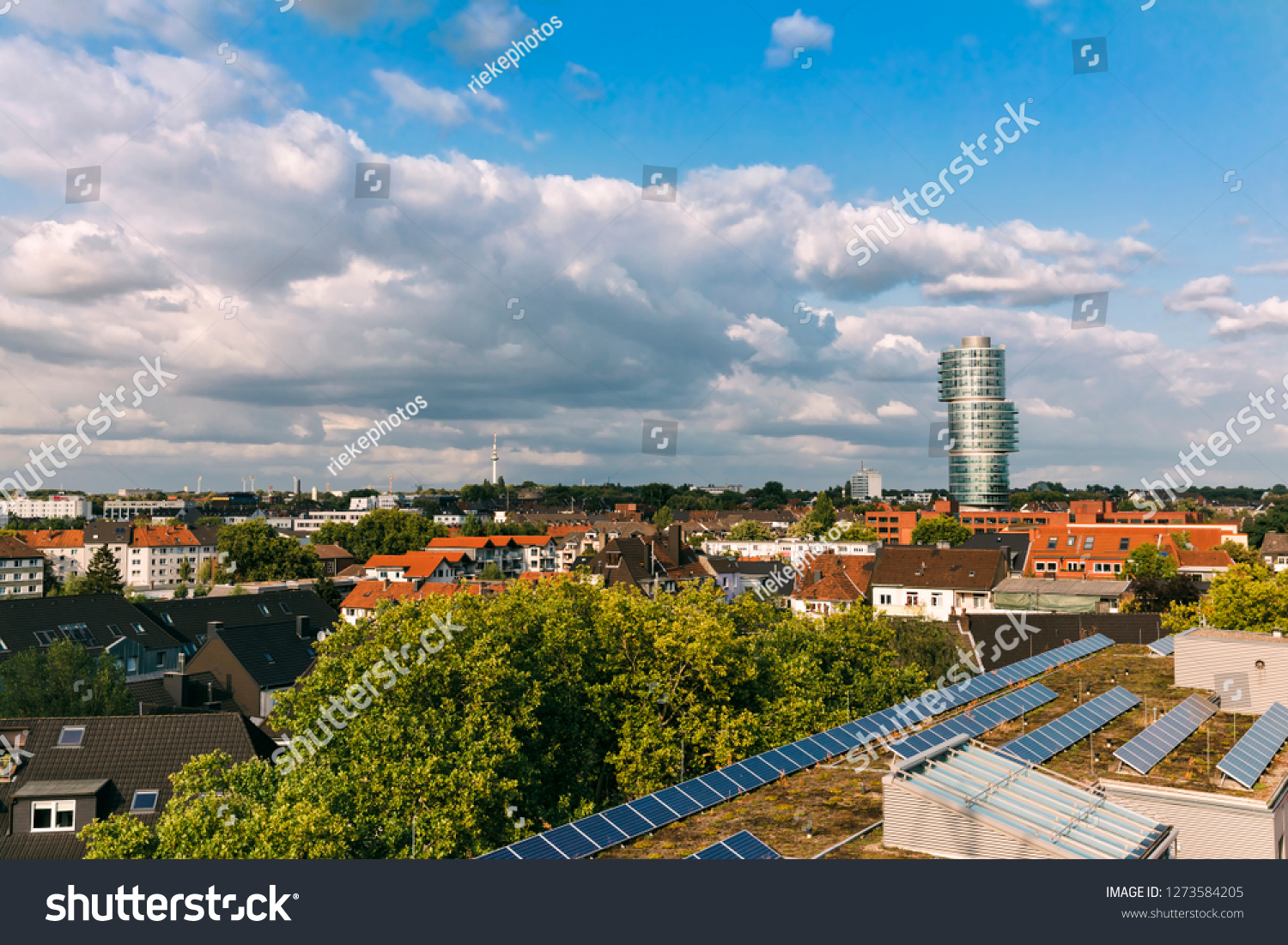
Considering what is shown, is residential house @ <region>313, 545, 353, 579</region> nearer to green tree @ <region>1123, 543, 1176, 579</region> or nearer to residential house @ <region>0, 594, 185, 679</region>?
residential house @ <region>0, 594, 185, 679</region>

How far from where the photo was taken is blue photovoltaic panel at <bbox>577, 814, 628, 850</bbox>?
1246 cm

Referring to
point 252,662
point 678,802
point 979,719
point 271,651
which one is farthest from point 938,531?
point 678,802

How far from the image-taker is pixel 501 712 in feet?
78.0

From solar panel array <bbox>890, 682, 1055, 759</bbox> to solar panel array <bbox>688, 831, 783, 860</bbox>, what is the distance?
113 inches

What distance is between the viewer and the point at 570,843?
12.2 m

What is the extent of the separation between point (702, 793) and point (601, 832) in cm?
263

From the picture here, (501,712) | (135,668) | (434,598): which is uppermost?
(434,598)

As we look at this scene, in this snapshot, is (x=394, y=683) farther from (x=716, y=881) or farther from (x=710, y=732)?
(x=716, y=881)

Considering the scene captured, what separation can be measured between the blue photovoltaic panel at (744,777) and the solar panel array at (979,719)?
2.38 metres

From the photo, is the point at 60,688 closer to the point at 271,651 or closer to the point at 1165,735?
the point at 271,651

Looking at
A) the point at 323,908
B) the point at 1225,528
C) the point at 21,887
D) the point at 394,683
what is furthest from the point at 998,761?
the point at 1225,528

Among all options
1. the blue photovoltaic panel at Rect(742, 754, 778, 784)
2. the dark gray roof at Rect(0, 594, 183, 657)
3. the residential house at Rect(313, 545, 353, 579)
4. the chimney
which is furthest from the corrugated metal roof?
the residential house at Rect(313, 545, 353, 579)

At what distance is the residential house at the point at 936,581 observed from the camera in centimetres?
7994

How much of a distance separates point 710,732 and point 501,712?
679cm
